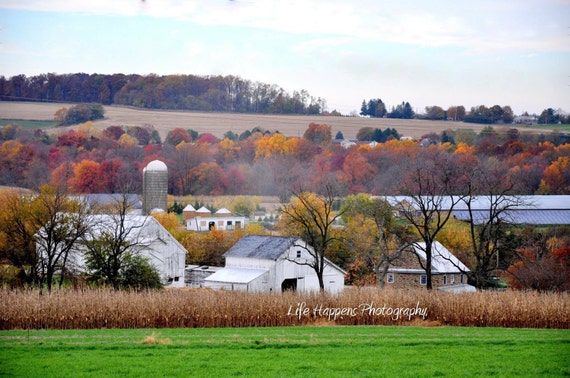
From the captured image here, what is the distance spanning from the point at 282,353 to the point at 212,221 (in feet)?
186

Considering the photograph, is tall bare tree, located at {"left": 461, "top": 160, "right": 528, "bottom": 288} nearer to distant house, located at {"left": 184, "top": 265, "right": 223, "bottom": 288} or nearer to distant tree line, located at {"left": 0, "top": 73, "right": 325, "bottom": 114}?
distant house, located at {"left": 184, "top": 265, "right": 223, "bottom": 288}

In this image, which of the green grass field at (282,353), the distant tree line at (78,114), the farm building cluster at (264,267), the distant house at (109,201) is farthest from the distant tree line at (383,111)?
the green grass field at (282,353)

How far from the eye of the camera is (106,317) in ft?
97.4

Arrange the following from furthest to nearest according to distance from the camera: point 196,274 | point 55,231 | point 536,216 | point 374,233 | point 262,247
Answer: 1. point 536,216
2. point 374,233
3. point 196,274
4. point 262,247
5. point 55,231

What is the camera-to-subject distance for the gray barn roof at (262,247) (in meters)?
48.4

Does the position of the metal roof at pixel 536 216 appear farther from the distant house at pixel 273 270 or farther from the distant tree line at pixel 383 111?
the distant tree line at pixel 383 111

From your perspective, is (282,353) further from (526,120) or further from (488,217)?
(526,120)

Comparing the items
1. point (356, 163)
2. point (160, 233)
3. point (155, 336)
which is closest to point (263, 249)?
point (160, 233)

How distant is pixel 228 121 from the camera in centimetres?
15662

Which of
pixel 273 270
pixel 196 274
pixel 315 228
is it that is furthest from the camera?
pixel 315 228

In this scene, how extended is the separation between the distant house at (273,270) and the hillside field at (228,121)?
99616 millimetres

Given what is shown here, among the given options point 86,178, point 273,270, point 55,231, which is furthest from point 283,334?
point 86,178

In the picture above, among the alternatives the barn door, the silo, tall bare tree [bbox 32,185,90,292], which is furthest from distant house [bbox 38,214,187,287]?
the silo

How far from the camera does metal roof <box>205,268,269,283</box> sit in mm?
47153
